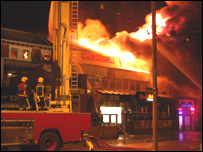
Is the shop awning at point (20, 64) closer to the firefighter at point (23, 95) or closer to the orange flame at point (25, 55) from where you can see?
the orange flame at point (25, 55)

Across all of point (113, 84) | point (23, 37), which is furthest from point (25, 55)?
point (113, 84)

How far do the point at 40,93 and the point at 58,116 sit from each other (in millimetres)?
1433

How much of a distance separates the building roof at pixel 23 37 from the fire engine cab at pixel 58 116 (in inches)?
741

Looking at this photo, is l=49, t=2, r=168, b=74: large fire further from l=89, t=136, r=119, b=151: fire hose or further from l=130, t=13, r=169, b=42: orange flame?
l=89, t=136, r=119, b=151: fire hose

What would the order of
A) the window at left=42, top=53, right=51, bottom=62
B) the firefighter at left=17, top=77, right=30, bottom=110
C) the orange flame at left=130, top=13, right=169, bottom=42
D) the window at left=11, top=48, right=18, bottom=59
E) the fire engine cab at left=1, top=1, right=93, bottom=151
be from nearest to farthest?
the fire engine cab at left=1, top=1, right=93, bottom=151 < the firefighter at left=17, top=77, right=30, bottom=110 < the orange flame at left=130, top=13, right=169, bottom=42 < the window at left=11, top=48, right=18, bottom=59 < the window at left=42, top=53, right=51, bottom=62

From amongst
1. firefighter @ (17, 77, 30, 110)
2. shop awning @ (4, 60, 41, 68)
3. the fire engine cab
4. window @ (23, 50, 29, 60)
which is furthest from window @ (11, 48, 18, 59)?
firefighter @ (17, 77, 30, 110)

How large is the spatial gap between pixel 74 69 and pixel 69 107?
8.93 ft

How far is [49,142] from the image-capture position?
12234mm

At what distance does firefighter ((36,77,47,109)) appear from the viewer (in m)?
13.0

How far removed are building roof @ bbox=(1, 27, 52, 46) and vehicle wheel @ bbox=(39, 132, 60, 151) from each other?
21.6m

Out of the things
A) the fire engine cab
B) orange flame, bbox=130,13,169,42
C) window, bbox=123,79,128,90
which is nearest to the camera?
the fire engine cab

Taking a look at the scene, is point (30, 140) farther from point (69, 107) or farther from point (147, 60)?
point (147, 60)

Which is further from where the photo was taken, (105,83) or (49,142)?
(105,83)

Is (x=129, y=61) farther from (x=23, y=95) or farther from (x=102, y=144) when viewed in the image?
(x=23, y=95)
